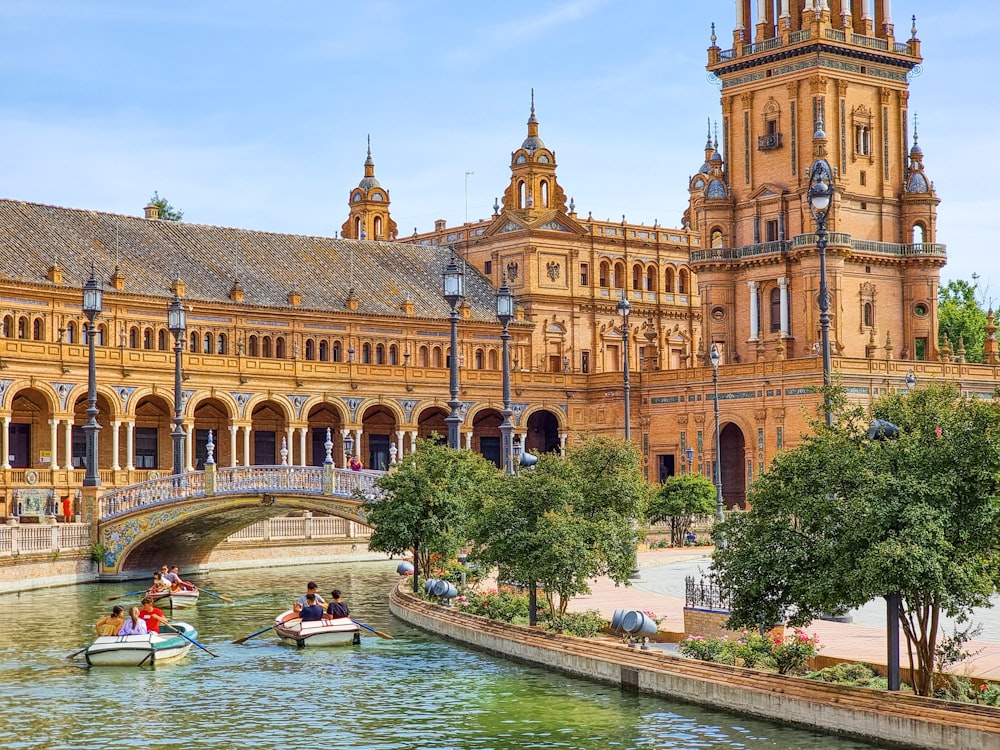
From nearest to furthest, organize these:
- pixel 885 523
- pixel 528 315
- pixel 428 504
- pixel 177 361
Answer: pixel 885 523 → pixel 428 504 → pixel 177 361 → pixel 528 315

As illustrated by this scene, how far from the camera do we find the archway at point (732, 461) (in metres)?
80.8

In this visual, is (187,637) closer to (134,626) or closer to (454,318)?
(134,626)

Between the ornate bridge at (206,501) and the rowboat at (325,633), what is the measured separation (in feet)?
38.0

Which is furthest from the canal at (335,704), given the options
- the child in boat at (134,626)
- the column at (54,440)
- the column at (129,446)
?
the column at (129,446)

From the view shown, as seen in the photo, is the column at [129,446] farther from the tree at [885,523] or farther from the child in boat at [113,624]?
the tree at [885,523]

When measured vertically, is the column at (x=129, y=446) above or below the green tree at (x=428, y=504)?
above

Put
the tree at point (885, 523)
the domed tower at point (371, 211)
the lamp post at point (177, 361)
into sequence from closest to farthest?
the tree at point (885, 523) → the lamp post at point (177, 361) → the domed tower at point (371, 211)

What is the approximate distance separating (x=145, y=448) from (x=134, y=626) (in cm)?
4315

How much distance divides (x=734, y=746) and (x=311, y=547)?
1555 inches

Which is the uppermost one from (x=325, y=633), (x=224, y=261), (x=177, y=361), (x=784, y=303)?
(x=224, y=261)

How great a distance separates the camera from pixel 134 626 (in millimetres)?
32875

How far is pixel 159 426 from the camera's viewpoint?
247ft

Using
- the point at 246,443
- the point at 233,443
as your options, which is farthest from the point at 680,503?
the point at 233,443

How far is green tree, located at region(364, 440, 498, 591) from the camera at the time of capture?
41.2m
